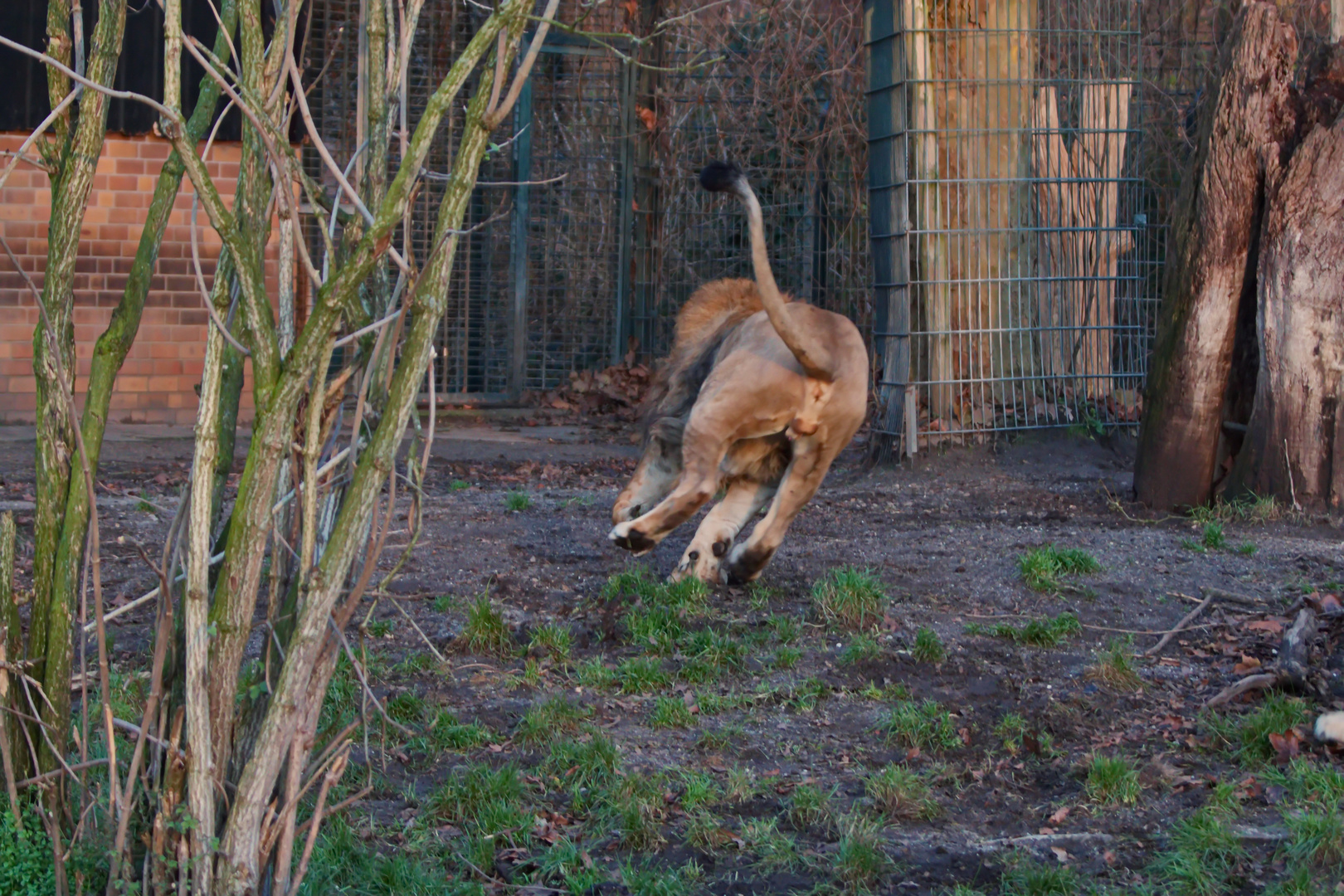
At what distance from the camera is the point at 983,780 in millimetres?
3770

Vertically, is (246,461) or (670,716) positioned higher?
(246,461)

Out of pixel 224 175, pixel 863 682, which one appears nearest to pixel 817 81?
pixel 224 175

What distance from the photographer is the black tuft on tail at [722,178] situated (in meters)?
4.97

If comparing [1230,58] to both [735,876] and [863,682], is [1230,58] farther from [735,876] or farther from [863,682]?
[735,876]

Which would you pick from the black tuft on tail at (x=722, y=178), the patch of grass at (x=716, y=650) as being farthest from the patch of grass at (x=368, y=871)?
the black tuft on tail at (x=722, y=178)

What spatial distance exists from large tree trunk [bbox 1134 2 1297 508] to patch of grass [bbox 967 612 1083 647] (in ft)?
7.41

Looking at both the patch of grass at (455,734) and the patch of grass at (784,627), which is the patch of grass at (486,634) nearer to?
the patch of grass at (455,734)

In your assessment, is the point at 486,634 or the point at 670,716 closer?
the point at 670,716

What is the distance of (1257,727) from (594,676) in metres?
2.07

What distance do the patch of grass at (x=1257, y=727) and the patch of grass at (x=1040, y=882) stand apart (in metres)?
0.96

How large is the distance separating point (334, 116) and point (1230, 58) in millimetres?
7205

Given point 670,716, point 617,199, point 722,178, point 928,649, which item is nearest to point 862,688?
point 928,649

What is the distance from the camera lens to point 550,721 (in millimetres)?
4023

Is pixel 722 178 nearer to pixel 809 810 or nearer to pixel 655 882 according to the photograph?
pixel 809 810
